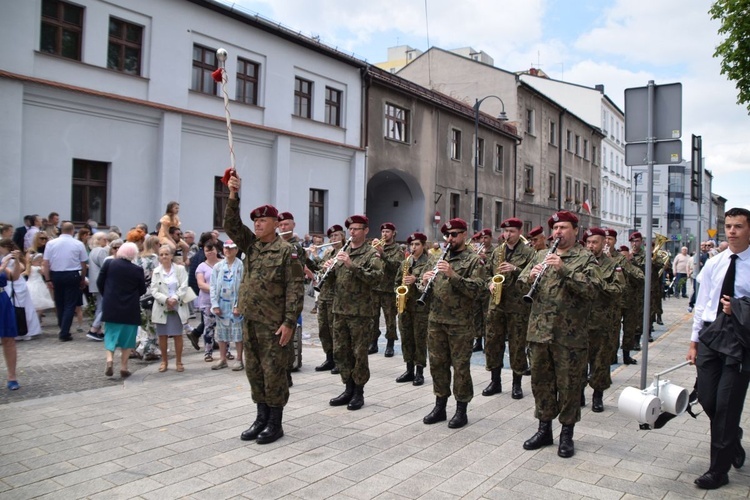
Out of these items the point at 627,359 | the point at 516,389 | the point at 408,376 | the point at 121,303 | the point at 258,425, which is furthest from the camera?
the point at 627,359

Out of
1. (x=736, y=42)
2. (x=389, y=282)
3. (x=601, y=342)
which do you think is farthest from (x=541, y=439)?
(x=736, y=42)

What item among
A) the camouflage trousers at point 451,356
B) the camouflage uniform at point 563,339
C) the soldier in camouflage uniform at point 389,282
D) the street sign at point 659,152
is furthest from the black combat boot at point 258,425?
the street sign at point 659,152

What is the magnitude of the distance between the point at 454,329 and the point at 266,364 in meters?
1.94

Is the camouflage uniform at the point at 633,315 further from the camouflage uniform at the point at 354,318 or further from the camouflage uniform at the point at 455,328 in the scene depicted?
the camouflage uniform at the point at 354,318

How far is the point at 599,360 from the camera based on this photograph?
276 inches

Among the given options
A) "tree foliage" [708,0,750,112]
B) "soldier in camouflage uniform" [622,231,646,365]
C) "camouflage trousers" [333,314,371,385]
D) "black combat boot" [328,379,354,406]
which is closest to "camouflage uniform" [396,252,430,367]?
"camouflage trousers" [333,314,371,385]

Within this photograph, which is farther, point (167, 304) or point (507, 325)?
point (167, 304)

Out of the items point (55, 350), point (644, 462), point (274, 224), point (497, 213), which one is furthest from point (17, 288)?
point (497, 213)

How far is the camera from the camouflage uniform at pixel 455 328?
6129 mm

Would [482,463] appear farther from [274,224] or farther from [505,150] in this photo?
[505,150]

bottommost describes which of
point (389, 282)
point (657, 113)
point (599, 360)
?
point (599, 360)

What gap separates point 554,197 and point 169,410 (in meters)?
39.9

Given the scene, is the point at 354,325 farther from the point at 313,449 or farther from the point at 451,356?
the point at 313,449

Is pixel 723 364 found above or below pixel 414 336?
above
